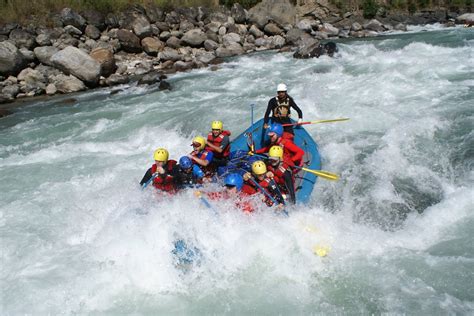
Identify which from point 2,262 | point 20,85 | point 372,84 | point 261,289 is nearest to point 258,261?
point 261,289

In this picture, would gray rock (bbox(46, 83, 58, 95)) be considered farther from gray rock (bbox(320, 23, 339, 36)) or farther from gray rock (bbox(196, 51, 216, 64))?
gray rock (bbox(320, 23, 339, 36))

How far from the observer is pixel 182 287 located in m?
4.57

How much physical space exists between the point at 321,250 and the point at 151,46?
1462 cm

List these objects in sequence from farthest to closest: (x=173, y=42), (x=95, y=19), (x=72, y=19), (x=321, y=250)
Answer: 1. (x=173, y=42)
2. (x=95, y=19)
3. (x=72, y=19)
4. (x=321, y=250)

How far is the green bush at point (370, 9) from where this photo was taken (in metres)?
24.9

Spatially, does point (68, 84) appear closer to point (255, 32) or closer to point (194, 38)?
point (194, 38)

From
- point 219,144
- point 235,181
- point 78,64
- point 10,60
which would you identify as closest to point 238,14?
point 78,64

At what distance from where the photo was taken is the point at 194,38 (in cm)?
1809

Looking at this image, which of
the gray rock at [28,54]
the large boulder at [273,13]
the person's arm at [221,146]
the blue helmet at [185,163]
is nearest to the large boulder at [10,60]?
the gray rock at [28,54]

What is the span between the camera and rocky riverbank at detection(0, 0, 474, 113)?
14.1m

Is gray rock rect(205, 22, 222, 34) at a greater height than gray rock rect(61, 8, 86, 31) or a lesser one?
lesser

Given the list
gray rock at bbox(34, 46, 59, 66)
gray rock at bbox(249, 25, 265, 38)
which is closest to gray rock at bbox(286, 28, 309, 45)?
gray rock at bbox(249, 25, 265, 38)

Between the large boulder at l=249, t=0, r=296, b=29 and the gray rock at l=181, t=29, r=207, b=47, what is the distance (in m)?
3.77

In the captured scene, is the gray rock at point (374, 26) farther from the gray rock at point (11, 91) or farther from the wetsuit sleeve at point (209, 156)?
the wetsuit sleeve at point (209, 156)
